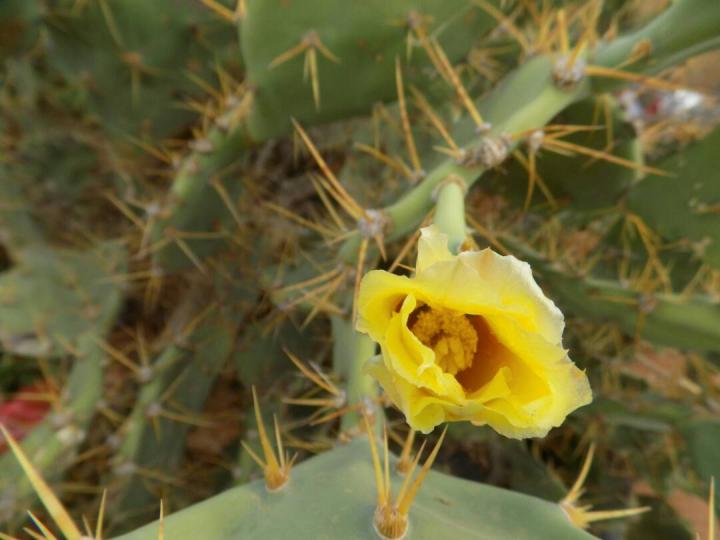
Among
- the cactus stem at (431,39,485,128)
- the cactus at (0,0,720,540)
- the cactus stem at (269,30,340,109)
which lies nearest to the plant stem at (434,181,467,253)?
the cactus at (0,0,720,540)

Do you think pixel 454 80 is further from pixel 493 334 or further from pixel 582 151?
pixel 493 334

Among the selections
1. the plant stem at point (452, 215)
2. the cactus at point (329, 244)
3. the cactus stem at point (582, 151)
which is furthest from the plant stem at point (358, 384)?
the cactus stem at point (582, 151)

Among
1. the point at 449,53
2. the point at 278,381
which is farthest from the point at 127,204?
the point at 449,53

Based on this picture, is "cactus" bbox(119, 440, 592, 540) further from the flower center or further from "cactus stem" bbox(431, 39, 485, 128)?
"cactus stem" bbox(431, 39, 485, 128)

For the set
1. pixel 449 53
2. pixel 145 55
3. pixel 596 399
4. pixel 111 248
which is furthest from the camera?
pixel 111 248

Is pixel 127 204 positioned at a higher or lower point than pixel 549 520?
lower

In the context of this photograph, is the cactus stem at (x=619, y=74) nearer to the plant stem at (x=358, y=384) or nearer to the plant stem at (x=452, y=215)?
the plant stem at (x=452, y=215)

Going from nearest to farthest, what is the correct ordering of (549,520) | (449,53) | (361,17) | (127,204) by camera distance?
(549,520), (361,17), (449,53), (127,204)

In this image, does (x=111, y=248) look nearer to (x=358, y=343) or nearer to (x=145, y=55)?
(x=145, y=55)
